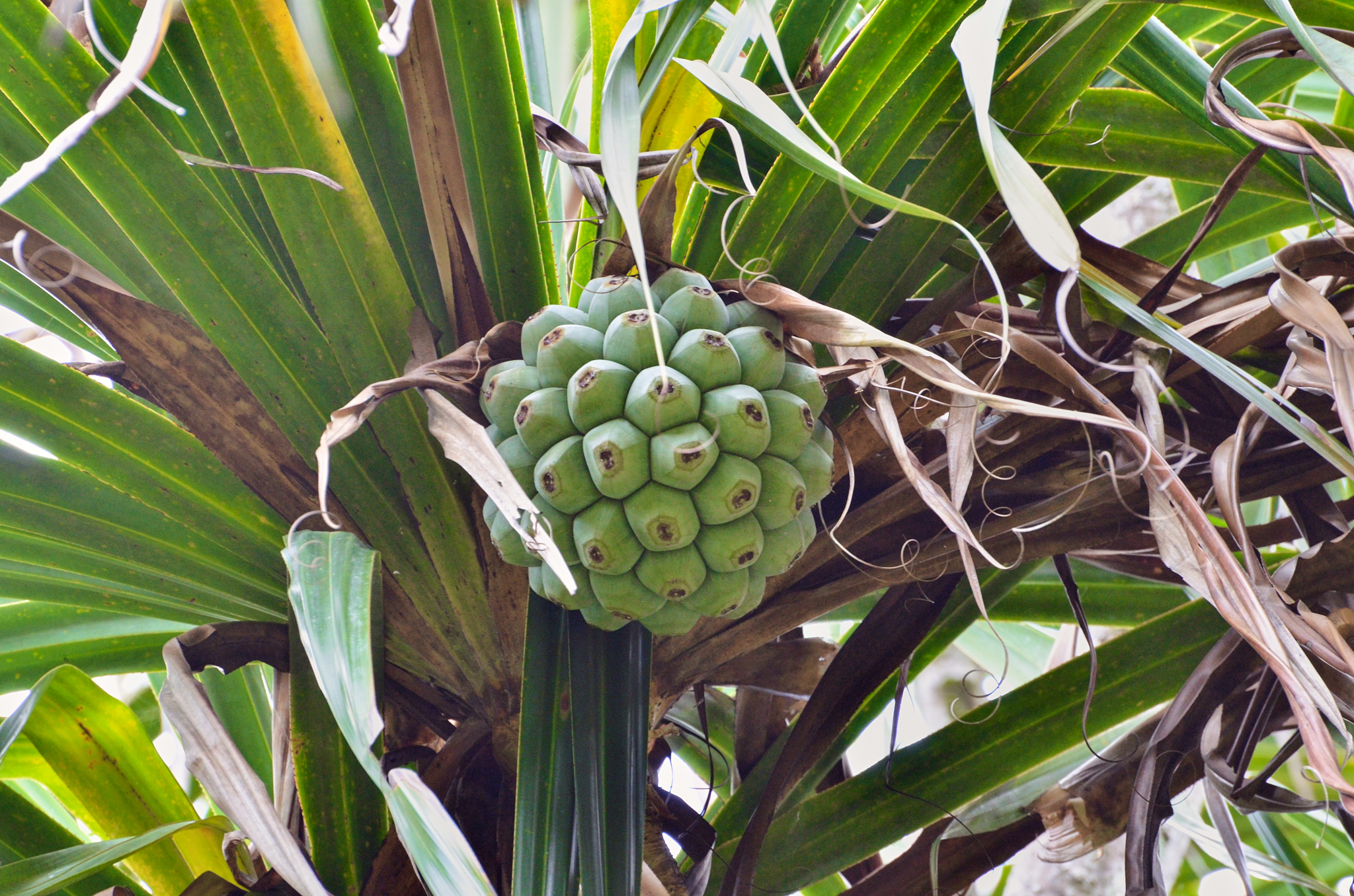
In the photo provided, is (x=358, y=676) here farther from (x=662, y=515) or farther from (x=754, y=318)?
(x=754, y=318)

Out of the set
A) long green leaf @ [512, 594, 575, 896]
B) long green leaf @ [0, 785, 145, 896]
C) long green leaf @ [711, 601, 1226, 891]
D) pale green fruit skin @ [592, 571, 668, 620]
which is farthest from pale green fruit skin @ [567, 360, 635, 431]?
long green leaf @ [0, 785, 145, 896]

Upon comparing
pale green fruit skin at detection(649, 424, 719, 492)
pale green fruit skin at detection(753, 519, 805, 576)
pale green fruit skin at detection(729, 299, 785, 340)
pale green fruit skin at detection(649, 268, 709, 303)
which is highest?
pale green fruit skin at detection(649, 268, 709, 303)

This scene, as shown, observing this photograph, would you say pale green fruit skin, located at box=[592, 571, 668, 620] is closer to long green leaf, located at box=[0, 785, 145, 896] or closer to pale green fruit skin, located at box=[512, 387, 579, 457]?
pale green fruit skin, located at box=[512, 387, 579, 457]

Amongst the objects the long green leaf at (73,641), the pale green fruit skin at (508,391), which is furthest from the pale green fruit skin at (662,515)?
the long green leaf at (73,641)

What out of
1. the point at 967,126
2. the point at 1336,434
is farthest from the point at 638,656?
the point at 1336,434

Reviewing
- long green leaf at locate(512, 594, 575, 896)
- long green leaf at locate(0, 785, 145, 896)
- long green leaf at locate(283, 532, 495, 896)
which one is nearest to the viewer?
long green leaf at locate(283, 532, 495, 896)

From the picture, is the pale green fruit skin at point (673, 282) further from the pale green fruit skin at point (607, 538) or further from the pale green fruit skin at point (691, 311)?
the pale green fruit skin at point (607, 538)

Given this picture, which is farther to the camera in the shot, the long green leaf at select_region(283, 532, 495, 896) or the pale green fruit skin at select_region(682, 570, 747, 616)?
the pale green fruit skin at select_region(682, 570, 747, 616)
